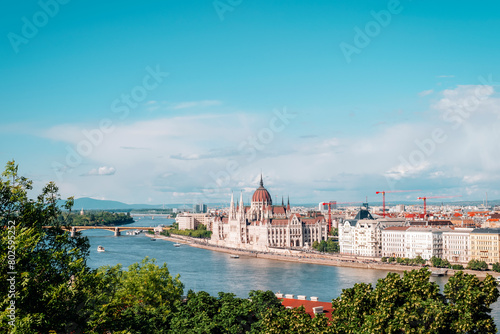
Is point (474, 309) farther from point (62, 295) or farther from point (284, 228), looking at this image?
point (284, 228)

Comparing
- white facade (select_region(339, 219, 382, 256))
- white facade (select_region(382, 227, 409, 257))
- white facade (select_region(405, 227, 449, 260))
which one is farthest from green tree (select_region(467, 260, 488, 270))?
white facade (select_region(339, 219, 382, 256))

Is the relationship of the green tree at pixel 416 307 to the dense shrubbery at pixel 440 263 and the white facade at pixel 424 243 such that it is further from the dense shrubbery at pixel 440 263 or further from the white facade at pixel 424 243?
the white facade at pixel 424 243

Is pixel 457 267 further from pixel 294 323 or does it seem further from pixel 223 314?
pixel 294 323

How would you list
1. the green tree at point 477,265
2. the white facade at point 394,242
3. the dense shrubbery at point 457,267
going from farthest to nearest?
the white facade at point 394,242
the dense shrubbery at point 457,267
the green tree at point 477,265

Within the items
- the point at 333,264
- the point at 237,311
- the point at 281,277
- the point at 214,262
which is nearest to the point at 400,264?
the point at 333,264

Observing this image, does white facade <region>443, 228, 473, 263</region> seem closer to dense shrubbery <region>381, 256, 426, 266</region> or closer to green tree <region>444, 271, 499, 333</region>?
dense shrubbery <region>381, 256, 426, 266</region>

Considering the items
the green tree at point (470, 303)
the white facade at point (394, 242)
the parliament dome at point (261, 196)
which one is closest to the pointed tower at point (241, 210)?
the parliament dome at point (261, 196)

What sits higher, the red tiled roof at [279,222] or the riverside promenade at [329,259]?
the red tiled roof at [279,222]
